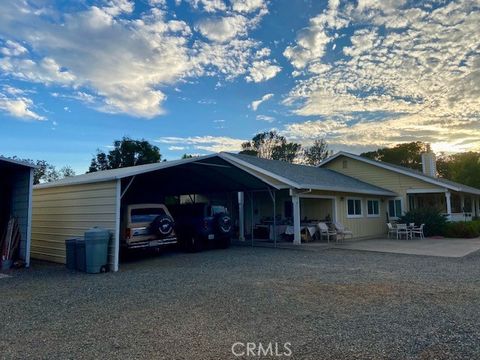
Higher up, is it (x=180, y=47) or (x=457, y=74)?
(x=180, y=47)

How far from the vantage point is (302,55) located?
49.4 feet

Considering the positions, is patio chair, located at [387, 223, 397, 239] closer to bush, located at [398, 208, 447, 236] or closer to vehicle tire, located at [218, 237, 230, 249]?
bush, located at [398, 208, 447, 236]

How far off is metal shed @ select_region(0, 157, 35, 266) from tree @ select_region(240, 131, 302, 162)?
3933 cm

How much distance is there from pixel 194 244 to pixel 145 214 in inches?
101

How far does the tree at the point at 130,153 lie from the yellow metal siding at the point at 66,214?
26174mm

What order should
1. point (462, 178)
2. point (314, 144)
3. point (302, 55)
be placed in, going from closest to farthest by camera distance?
1. point (302, 55)
2. point (462, 178)
3. point (314, 144)

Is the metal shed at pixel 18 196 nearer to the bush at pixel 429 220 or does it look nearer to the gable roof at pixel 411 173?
the bush at pixel 429 220

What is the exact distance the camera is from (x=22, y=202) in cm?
1207

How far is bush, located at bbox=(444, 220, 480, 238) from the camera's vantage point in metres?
19.4

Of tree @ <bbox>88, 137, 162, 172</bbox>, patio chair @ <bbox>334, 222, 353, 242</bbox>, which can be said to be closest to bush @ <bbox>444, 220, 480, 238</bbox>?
patio chair @ <bbox>334, 222, 353, 242</bbox>

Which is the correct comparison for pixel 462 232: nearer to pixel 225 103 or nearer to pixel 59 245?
pixel 225 103

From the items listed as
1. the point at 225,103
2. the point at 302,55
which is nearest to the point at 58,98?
the point at 225,103

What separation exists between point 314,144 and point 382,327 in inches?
1950

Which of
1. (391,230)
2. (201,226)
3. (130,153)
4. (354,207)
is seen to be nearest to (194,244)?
(201,226)
